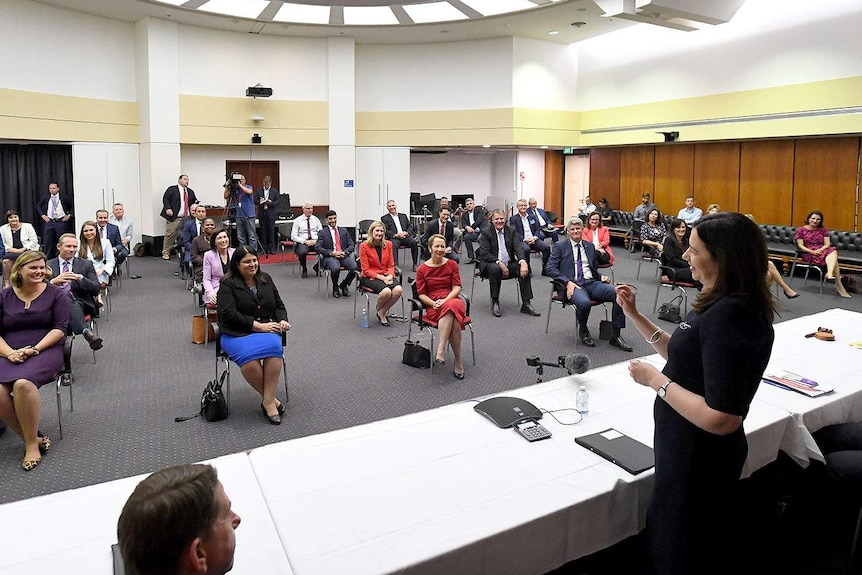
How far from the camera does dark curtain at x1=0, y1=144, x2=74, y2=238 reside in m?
13.3

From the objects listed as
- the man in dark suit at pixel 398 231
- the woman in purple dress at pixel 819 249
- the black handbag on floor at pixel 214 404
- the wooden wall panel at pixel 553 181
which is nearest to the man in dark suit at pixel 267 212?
the man in dark suit at pixel 398 231

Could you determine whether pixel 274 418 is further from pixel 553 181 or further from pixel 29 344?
pixel 553 181

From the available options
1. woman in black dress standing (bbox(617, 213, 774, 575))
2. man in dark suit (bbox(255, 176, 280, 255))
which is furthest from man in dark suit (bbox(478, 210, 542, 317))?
man in dark suit (bbox(255, 176, 280, 255))

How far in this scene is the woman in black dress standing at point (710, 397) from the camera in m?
1.81

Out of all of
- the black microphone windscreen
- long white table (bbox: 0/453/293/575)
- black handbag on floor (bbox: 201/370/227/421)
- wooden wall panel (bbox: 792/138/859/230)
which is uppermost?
wooden wall panel (bbox: 792/138/859/230)

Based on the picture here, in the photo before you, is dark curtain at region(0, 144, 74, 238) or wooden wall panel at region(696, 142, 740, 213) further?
dark curtain at region(0, 144, 74, 238)

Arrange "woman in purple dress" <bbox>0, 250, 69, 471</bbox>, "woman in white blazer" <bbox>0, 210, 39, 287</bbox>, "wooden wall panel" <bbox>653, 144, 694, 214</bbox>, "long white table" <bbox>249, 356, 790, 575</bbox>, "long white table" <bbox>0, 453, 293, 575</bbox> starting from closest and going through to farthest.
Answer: "long white table" <bbox>0, 453, 293, 575</bbox> → "long white table" <bbox>249, 356, 790, 575</bbox> → "woman in purple dress" <bbox>0, 250, 69, 471</bbox> → "woman in white blazer" <bbox>0, 210, 39, 287</bbox> → "wooden wall panel" <bbox>653, 144, 694, 214</bbox>

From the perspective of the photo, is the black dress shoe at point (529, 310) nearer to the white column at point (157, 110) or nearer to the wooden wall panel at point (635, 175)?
the wooden wall panel at point (635, 175)

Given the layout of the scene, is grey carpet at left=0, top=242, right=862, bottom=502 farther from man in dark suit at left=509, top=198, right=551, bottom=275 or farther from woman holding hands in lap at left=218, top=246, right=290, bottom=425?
man in dark suit at left=509, top=198, right=551, bottom=275

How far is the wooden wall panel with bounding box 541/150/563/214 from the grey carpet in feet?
31.2

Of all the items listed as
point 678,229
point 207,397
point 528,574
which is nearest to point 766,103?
point 678,229

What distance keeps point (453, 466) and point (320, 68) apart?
14062 millimetres

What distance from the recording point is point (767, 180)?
12492 millimetres

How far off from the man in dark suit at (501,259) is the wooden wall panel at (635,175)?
7.92 metres
